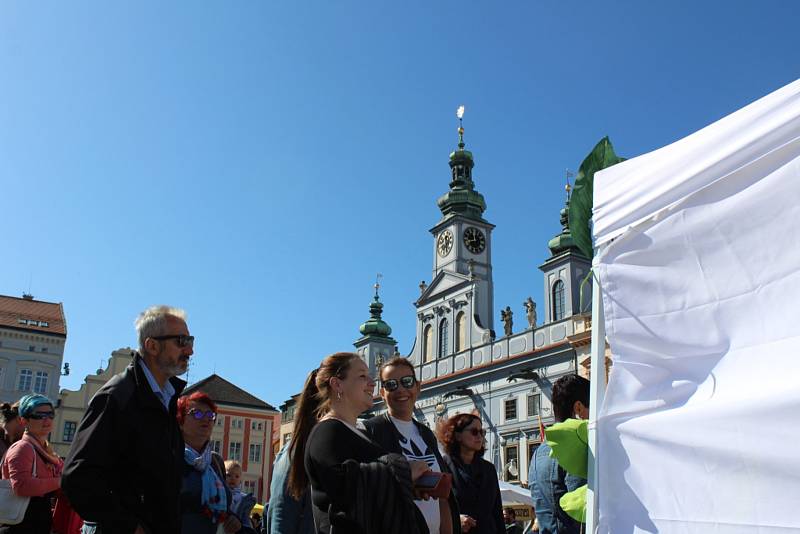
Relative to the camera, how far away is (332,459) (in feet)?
9.93

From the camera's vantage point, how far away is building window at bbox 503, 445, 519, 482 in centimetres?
3366

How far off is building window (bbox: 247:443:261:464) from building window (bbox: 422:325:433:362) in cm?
2130

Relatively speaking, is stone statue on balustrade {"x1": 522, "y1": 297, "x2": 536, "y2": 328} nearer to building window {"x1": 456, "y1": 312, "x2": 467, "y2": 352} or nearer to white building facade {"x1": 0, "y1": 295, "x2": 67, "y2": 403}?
building window {"x1": 456, "y1": 312, "x2": 467, "y2": 352}

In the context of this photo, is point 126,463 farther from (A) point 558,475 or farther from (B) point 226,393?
(B) point 226,393

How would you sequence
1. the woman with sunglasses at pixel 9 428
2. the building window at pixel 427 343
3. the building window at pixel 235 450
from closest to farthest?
the woman with sunglasses at pixel 9 428, the building window at pixel 427 343, the building window at pixel 235 450

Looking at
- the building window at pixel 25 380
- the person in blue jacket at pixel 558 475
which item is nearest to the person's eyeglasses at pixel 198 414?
the person in blue jacket at pixel 558 475

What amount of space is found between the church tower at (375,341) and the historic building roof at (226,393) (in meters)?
12.8

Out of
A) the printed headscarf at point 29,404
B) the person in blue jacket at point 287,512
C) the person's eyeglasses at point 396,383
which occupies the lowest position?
the person in blue jacket at point 287,512

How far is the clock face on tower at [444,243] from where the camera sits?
142ft

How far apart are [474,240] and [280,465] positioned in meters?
39.2

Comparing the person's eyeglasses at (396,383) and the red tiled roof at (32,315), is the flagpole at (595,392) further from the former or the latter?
the red tiled roof at (32,315)

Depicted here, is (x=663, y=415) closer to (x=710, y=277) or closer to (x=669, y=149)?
(x=710, y=277)

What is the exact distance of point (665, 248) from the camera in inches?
120

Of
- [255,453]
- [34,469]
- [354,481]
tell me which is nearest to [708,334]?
[354,481]
